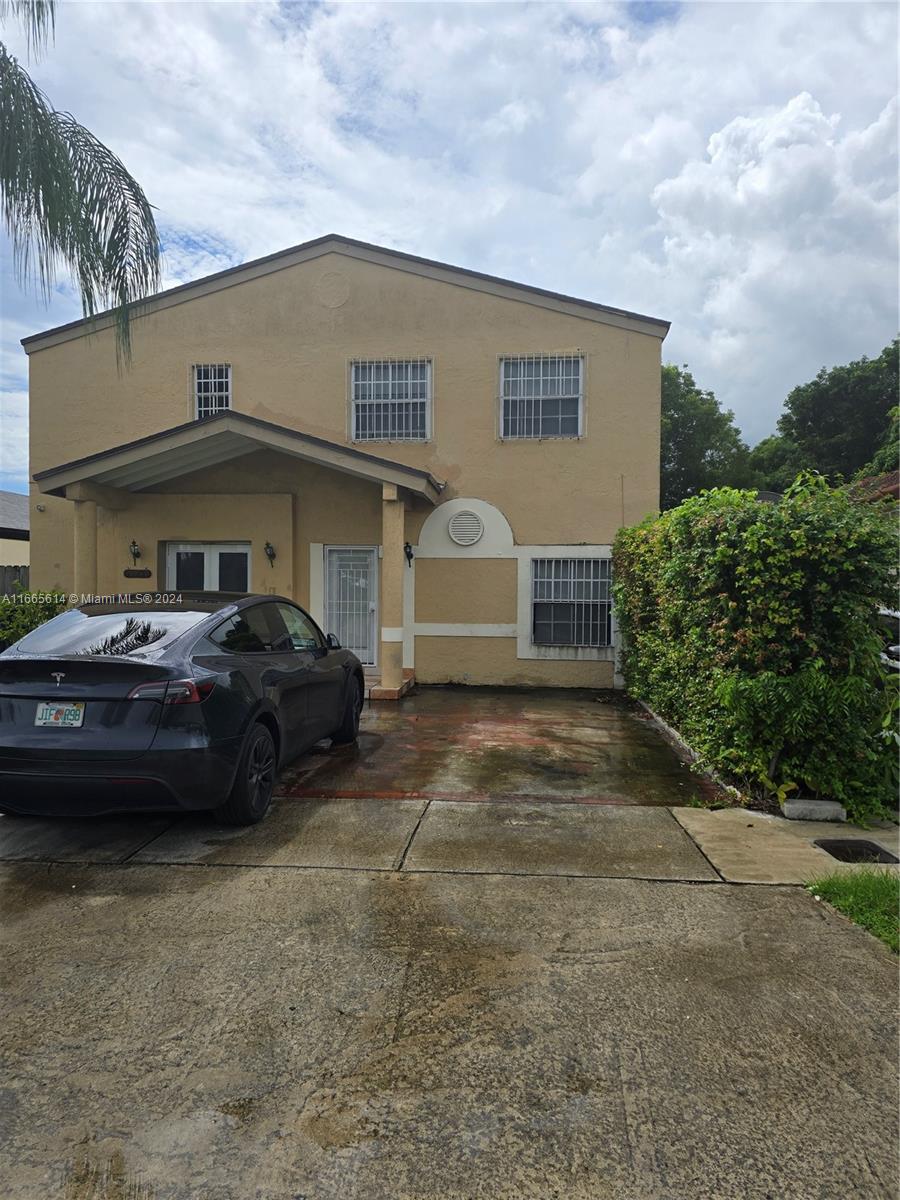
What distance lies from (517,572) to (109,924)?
8723 mm

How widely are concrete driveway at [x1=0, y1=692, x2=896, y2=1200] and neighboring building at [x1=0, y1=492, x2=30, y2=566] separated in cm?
1655

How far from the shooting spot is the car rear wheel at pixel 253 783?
485cm

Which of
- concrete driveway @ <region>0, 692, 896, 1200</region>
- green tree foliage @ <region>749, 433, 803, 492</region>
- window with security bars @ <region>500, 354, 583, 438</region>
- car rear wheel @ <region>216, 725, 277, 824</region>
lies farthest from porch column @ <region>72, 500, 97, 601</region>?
green tree foliage @ <region>749, 433, 803, 492</region>

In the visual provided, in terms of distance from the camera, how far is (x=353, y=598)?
11953 mm

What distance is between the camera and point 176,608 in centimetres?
531

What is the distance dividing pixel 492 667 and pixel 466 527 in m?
2.22

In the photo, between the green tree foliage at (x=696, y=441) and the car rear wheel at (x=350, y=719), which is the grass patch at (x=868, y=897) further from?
the green tree foliage at (x=696, y=441)

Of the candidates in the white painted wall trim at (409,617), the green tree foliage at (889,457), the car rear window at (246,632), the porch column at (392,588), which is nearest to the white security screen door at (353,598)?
Answer: the white painted wall trim at (409,617)

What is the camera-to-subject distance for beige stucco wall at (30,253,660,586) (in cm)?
1150

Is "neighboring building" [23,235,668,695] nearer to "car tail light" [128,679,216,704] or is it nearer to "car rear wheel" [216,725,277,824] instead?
"car rear wheel" [216,725,277,824]

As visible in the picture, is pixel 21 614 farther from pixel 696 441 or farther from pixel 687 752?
pixel 696 441

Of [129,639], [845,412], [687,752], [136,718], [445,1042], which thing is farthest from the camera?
[845,412]

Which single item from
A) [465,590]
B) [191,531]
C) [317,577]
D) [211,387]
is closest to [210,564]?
[191,531]

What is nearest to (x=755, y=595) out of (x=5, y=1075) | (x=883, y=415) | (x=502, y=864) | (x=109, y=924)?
(x=502, y=864)
